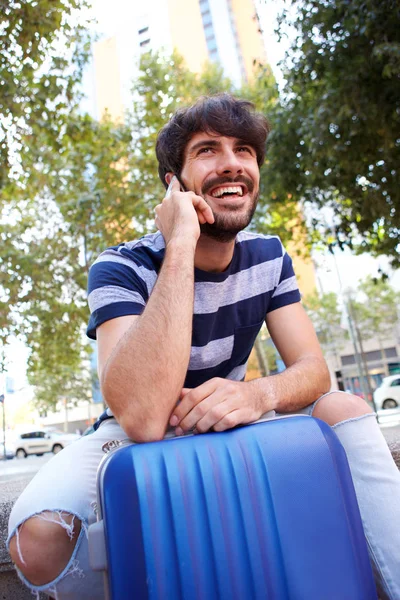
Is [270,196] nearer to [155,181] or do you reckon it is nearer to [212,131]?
[155,181]

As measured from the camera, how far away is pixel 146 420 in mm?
1256

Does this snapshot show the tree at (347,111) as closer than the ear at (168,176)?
No

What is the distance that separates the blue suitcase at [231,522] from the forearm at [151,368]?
164mm

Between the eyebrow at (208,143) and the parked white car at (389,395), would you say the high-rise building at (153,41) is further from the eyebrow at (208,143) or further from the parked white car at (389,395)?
the eyebrow at (208,143)

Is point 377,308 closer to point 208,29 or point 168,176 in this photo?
point 168,176

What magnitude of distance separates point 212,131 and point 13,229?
1139 cm

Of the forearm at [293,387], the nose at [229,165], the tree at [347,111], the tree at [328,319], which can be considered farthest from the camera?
the tree at [328,319]

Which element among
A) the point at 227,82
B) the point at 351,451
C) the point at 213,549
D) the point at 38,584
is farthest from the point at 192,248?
the point at 227,82

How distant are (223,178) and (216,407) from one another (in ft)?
3.15

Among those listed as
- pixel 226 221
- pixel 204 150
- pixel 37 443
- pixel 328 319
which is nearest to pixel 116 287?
pixel 226 221

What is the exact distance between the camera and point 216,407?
126cm

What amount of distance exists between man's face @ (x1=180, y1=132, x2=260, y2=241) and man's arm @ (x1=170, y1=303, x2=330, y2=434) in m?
0.38

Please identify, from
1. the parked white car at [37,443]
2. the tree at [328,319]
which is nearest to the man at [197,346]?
the parked white car at [37,443]

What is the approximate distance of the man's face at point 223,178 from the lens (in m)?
1.83
